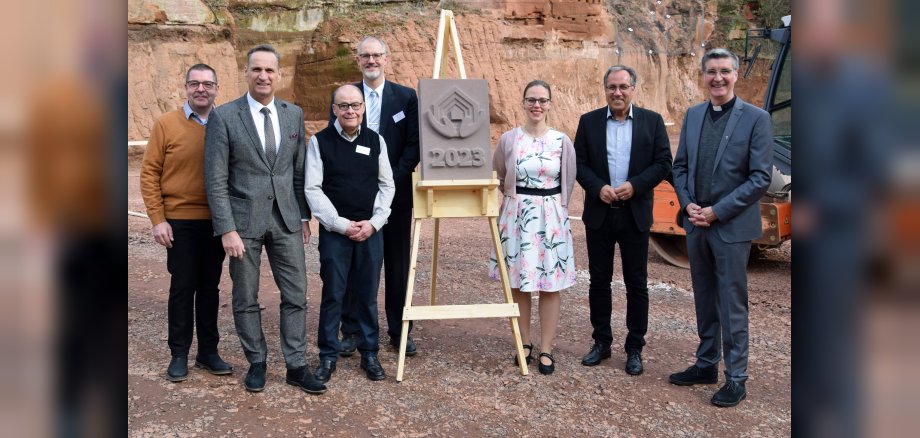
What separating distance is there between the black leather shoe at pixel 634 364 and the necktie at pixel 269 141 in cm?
257

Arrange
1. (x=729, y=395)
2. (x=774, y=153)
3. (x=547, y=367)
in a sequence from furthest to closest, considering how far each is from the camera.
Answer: (x=774, y=153) → (x=547, y=367) → (x=729, y=395)

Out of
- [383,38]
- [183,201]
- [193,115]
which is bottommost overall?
[183,201]

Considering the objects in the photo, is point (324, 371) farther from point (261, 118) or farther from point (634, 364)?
point (634, 364)

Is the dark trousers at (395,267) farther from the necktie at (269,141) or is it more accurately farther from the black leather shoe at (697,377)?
the black leather shoe at (697,377)

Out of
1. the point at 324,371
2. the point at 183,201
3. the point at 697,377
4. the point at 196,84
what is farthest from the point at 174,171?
the point at 697,377

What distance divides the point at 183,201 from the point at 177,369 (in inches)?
41.4

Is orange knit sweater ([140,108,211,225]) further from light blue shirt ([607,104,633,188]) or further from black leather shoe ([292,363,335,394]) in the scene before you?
light blue shirt ([607,104,633,188])

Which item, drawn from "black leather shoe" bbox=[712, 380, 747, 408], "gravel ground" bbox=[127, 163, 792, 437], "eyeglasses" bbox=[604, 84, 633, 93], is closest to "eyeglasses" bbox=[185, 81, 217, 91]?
"gravel ground" bbox=[127, 163, 792, 437]

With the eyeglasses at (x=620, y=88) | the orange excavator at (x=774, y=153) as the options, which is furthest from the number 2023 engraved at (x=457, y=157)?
the orange excavator at (x=774, y=153)

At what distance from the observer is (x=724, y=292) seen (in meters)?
4.27
